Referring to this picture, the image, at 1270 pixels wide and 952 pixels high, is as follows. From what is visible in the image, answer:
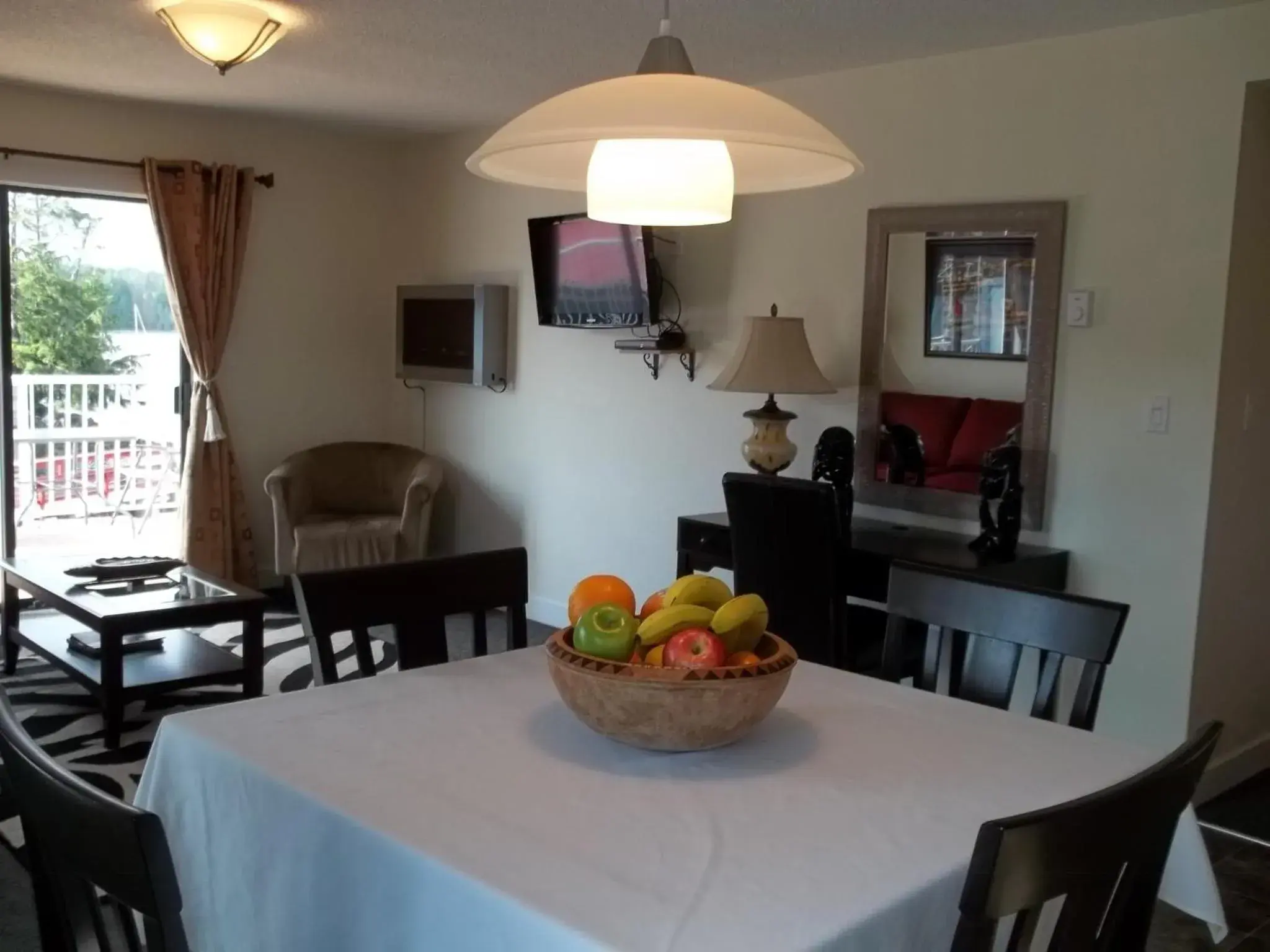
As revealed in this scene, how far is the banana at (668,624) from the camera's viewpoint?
1.58 meters

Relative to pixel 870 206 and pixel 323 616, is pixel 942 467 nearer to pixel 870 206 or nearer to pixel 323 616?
pixel 870 206

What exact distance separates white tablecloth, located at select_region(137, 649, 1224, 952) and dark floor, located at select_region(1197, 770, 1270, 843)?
195 cm

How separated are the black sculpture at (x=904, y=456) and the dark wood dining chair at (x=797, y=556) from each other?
24.7 inches

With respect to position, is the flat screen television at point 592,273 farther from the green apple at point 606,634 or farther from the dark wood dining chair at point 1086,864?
the dark wood dining chair at point 1086,864

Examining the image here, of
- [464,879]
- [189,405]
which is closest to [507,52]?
[189,405]

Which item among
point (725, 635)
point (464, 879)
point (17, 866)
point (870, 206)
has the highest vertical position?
point (870, 206)

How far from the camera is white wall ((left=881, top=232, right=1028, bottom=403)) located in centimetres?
380

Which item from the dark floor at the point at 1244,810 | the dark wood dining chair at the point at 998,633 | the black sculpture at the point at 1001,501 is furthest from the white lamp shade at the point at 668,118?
the dark floor at the point at 1244,810

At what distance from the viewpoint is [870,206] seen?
4.02 meters

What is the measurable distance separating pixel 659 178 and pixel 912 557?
2.08 meters

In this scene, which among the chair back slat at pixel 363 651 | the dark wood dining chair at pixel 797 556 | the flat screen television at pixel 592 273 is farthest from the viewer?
the flat screen television at pixel 592 273

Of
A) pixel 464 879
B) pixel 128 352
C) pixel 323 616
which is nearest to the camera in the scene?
pixel 464 879

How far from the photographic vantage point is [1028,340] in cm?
362

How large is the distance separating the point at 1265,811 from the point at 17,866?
3368 mm
